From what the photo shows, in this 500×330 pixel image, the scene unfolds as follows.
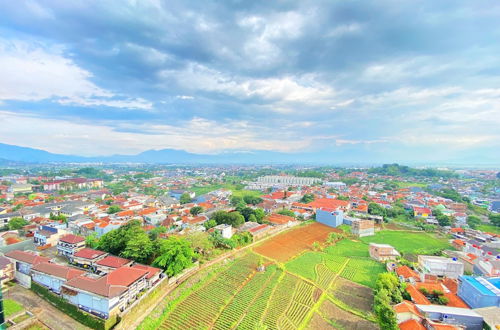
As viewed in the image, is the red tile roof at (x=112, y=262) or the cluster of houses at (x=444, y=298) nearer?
the cluster of houses at (x=444, y=298)

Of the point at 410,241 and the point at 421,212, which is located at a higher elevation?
the point at 421,212

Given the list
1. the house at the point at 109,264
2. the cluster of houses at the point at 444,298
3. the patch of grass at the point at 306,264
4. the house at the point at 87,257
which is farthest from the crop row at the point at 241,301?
the house at the point at 87,257

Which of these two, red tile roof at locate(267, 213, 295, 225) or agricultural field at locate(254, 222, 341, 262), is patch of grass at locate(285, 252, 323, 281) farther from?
red tile roof at locate(267, 213, 295, 225)

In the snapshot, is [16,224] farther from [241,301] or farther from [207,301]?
[241,301]

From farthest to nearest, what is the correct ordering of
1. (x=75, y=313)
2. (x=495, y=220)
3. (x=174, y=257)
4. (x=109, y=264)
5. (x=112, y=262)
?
1. (x=495, y=220)
2. (x=174, y=257)
3. (x=112, y=262)
4. (x=109, y=264)
5. (x=75, y=313)

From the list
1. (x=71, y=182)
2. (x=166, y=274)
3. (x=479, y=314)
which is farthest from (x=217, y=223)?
(x=71, y=182)

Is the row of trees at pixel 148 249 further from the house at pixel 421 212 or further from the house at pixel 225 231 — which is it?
the house at pixel 421 212

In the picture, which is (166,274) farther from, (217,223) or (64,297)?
(217,223)

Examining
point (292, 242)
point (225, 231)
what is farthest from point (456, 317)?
point (225, 231)
